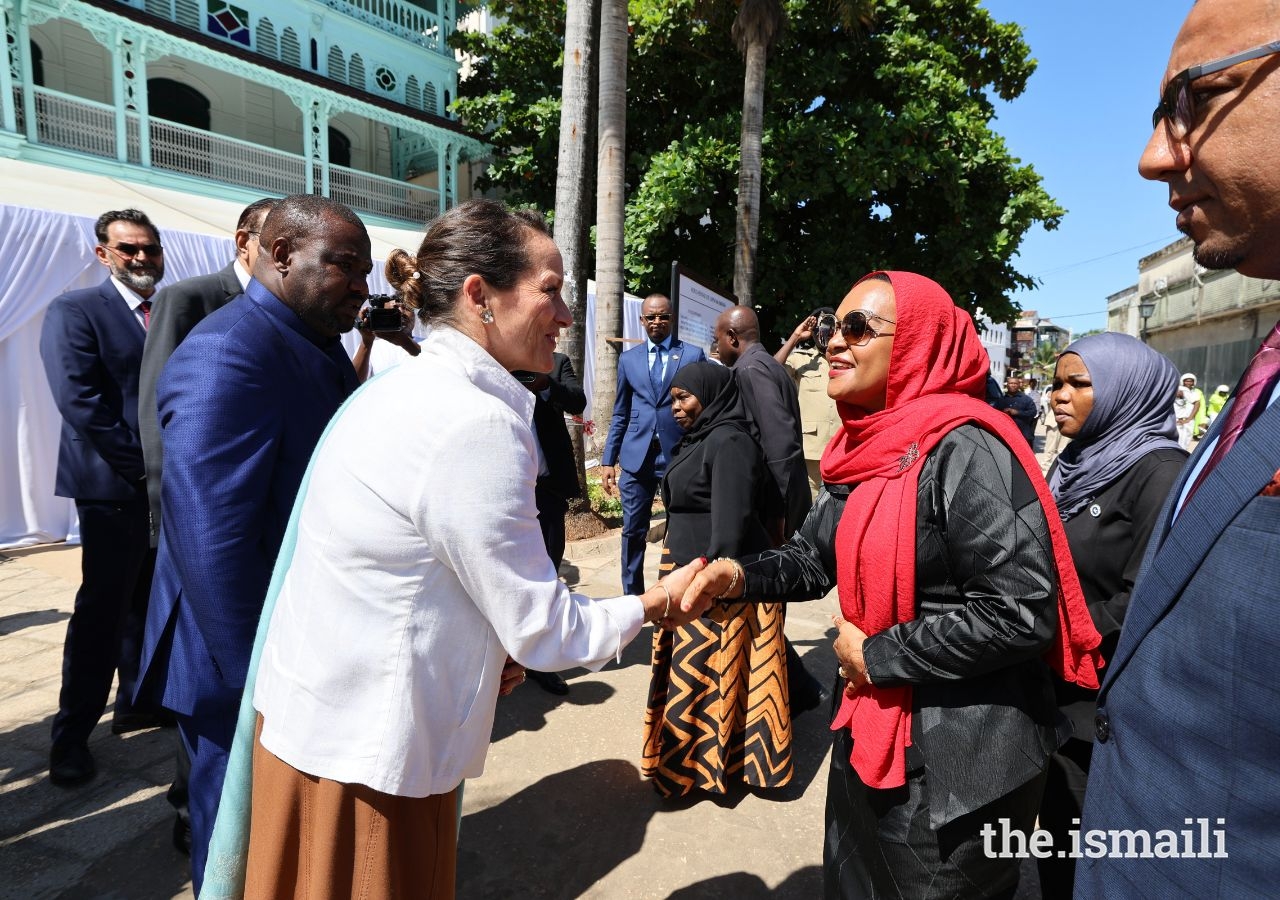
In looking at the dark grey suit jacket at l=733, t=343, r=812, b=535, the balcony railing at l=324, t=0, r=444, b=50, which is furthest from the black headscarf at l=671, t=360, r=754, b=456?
the balcony railing at l=324, t=0, r=444, b=50

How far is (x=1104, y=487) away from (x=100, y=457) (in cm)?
407

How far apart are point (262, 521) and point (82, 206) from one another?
866 cm

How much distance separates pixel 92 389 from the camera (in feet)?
10.4

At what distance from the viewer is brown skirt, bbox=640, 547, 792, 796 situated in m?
3.10

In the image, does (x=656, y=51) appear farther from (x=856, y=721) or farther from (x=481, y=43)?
(x=856, y=721)

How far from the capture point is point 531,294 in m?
1.60

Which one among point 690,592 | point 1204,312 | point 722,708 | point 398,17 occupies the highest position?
point 398,17

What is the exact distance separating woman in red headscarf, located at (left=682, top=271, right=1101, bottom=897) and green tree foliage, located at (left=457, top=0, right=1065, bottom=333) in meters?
12.2

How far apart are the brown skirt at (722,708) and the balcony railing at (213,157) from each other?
13944 millimetres

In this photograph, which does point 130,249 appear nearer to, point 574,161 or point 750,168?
point 574,161

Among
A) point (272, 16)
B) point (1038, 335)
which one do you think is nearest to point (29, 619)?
point (272, 16)

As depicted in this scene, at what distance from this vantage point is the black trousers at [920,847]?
5.21ft

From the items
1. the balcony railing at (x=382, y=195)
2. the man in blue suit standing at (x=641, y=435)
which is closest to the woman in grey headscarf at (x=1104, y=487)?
the man in blue suit standing at (x=641, y=435)

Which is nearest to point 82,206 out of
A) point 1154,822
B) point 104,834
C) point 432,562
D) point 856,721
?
point 104,834
